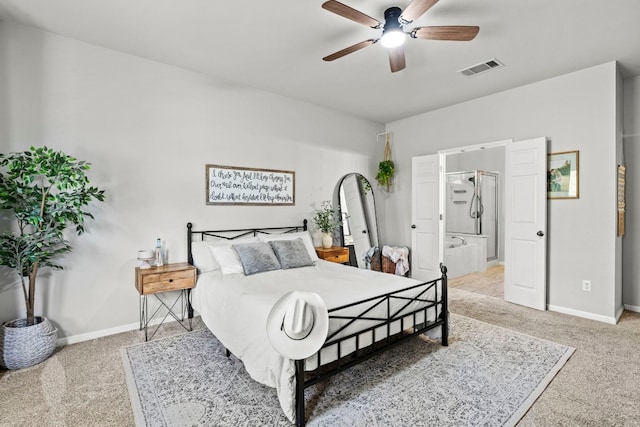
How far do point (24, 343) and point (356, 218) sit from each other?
4.18 meters

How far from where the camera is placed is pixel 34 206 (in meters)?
2.57

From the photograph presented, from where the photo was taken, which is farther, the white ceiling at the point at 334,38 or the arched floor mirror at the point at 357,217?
the arched floor mirror at the point at 357,217

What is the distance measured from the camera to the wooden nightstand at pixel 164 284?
299 cm

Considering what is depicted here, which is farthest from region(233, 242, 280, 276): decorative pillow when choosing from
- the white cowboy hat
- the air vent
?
the air vent

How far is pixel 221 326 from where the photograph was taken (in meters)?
2.58

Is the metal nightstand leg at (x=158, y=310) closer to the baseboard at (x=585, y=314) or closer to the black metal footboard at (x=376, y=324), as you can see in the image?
the black metal footboard at (x=376, y=324)

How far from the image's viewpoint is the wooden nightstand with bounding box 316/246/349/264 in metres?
4.43

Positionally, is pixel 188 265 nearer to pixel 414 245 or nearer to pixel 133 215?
pixel 133 215

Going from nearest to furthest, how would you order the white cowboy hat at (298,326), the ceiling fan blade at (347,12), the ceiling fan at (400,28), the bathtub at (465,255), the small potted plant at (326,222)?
the white cowboy hat at (298,326), the ceiling fan blade at (347,12), the ceiling fan at (400,28), the small potted plant at (326,222), the bathtub at (465,255)

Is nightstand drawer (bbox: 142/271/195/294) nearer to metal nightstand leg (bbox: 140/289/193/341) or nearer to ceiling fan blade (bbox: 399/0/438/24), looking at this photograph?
metal nightstand leg (bbox: 140/289/193/341)

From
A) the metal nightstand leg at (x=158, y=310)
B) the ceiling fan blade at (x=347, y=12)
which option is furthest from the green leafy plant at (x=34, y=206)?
the ceiling fan blade at (x=347, y=12)

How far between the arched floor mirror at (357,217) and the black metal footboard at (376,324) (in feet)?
7.74

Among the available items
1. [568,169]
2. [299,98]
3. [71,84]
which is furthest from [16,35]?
[568,169]

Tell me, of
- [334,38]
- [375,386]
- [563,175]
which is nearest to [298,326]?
[375,386]
